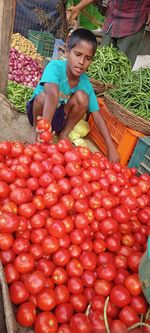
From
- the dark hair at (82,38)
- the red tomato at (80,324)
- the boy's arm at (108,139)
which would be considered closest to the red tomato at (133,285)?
the red tomato at (80,324)

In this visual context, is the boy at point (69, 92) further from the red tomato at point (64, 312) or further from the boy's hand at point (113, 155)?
the red tomato at point (64, 312)

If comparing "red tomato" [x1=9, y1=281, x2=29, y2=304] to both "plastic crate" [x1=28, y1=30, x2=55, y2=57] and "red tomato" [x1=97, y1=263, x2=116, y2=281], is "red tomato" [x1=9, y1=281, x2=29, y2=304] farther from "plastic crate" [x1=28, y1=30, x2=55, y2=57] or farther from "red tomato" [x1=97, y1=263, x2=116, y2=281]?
"plastic crate" [x1=28, y1=30, x2=55, y2=57]

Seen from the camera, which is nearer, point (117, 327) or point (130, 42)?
point (117, 327)

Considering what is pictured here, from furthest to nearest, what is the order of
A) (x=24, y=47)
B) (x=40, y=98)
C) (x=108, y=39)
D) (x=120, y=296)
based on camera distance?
1. (x=24, y=47)
2. (x=108, y=39)
3. (x=40, y=98)
4. (x=120, y=296)

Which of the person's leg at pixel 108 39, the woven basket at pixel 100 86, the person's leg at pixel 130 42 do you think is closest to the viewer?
the woven basket at pixel 100 86

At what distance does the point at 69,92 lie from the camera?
137 inches

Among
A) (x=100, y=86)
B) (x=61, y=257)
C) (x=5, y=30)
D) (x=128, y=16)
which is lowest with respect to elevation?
(x=61, y=257)

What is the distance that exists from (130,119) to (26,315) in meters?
2.42

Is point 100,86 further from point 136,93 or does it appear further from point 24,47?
point 24,47

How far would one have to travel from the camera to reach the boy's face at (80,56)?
2992mm

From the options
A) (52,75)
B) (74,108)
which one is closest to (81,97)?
(74,108)

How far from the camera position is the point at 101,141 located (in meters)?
3.96

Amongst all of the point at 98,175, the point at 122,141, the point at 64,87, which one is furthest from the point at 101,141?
the point at 98,175

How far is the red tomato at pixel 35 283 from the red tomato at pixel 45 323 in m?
0.11
